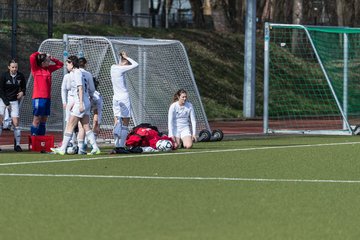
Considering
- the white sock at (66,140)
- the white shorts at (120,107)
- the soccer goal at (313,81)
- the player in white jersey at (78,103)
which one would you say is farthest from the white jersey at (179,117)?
the soccer goal at (313,81)

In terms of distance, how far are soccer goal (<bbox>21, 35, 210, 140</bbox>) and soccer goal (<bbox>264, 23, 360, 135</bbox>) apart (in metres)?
2.46

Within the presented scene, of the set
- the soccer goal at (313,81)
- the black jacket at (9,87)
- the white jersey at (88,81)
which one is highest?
the white jersey at (88,81)

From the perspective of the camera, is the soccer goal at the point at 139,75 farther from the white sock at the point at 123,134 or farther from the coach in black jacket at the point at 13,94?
the white sock at the point at 123,134

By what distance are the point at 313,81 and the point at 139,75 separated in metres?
15.8

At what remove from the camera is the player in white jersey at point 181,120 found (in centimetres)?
2311

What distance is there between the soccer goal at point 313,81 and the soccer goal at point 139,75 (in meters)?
2.46

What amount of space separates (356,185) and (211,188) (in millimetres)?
1969

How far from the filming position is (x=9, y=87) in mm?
22938

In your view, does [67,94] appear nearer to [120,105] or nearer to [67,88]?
[67,88]

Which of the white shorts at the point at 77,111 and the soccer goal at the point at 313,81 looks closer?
the white shorts at the point at 77,111

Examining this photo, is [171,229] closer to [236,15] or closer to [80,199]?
[80,199]

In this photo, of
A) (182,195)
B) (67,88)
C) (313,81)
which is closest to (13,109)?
(67,88)

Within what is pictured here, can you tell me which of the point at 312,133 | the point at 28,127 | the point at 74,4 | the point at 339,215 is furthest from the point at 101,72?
the point at 74,4

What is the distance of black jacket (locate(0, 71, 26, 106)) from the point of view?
22844 mm
